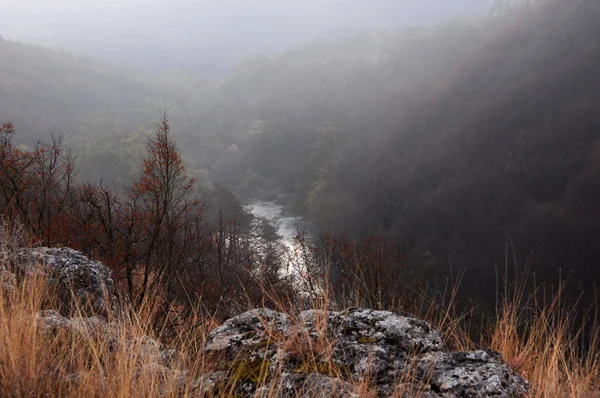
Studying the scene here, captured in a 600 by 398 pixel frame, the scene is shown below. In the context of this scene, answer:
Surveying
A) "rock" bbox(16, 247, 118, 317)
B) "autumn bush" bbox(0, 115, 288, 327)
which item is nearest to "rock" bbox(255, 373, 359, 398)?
"autumn bush" bbox(0, 115, 288, 327)

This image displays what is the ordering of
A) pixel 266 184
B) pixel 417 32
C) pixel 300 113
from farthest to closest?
pixel 300 113
pixel 417 32
pixel 266 184

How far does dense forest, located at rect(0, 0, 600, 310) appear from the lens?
4041cm

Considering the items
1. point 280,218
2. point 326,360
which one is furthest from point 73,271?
point 280,218

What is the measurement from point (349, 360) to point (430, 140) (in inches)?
2750

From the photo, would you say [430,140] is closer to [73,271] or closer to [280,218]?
[280,218]

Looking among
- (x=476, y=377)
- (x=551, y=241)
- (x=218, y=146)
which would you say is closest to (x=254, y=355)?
(x=476, y=377)

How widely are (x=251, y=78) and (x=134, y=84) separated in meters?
49.9

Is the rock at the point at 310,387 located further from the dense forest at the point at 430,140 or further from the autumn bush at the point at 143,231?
the dense forest at the point at 430,140

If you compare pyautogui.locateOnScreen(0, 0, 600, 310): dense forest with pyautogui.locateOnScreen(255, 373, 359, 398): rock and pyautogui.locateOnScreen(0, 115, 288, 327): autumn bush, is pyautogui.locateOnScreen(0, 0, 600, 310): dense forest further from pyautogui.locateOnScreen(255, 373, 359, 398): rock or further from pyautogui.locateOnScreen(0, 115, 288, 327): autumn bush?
pyautogui.locateOnScreen(0, 115, 288, 327): autumn bush

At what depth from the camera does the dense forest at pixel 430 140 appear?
4041 centimetres

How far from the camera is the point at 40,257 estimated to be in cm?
390

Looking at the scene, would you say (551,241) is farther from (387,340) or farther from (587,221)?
(387,340)

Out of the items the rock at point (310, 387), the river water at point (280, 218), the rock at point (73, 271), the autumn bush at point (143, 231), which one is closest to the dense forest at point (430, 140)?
the rock at point (310, 387)

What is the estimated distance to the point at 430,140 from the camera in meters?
67.2
